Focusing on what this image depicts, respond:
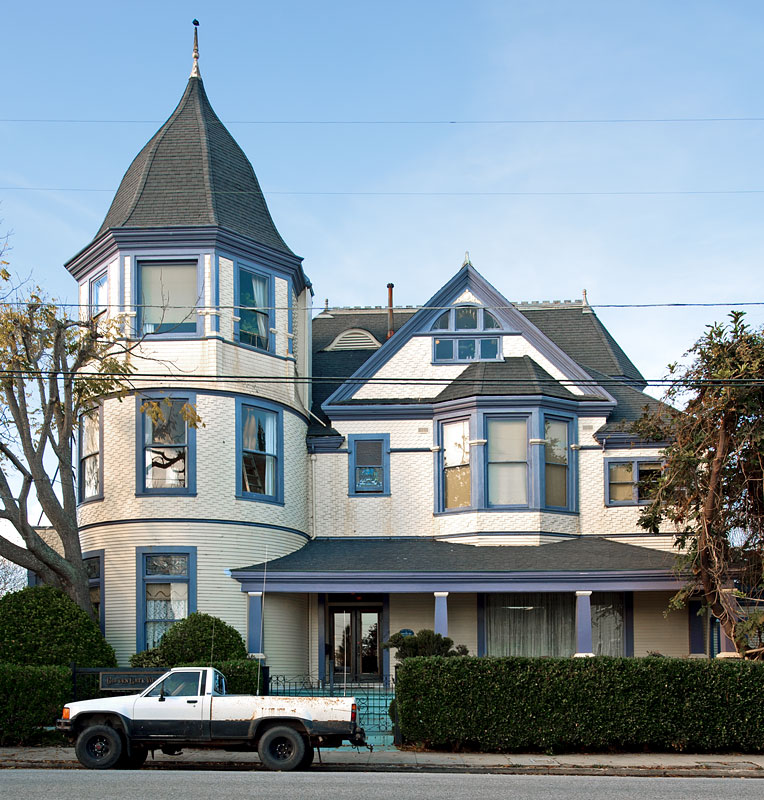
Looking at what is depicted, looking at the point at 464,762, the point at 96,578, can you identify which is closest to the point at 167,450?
the point at 96,578

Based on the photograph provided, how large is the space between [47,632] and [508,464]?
1045 cm

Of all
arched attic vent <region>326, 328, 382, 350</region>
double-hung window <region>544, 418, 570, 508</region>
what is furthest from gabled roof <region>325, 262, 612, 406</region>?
arched attic vent <region>326, 328, 382, 350</region>

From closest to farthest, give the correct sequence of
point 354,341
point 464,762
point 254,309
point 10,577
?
1. point 464,762
2. point 254,309
3. point 354,341
4. point 10,577

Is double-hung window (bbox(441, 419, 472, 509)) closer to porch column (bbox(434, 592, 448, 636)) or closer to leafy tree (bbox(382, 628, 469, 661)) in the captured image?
porch column (bbox(434, 592, 448, 636))

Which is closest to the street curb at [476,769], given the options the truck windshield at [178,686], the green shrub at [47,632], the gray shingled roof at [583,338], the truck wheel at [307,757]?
the truck wheel at [307,757]

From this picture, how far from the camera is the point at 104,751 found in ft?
52.5

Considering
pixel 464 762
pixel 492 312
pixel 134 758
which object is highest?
pixel 492 312

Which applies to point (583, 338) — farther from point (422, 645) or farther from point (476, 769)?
point (476, 769)

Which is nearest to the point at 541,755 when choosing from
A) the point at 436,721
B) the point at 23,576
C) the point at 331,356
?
the point at 436,721

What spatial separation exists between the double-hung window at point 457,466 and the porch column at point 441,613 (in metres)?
2.70

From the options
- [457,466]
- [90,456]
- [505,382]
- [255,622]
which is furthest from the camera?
[457,466]

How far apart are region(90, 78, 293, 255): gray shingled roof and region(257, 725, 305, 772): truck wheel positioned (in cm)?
1173

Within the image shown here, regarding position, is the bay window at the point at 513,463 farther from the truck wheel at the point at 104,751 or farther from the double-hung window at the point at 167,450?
the truck wheel at the point at 104,751

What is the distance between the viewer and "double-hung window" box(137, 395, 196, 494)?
23.5 meters
